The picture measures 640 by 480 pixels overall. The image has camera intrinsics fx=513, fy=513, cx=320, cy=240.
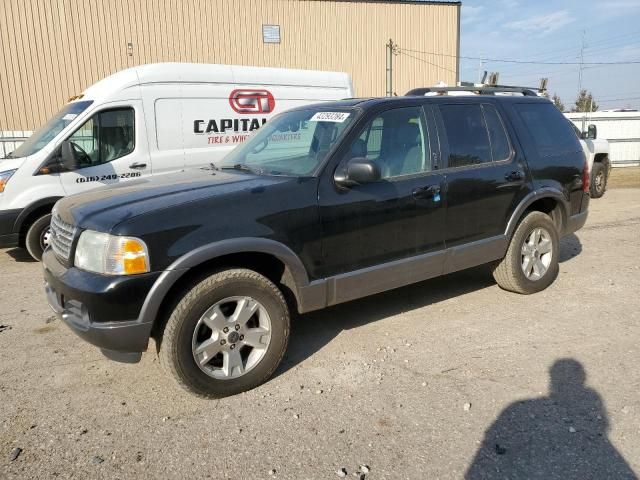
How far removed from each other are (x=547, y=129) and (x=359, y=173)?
2.69 metres

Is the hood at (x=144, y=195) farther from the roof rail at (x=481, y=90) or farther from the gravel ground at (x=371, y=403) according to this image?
the roof rail at (x=481, y=90)

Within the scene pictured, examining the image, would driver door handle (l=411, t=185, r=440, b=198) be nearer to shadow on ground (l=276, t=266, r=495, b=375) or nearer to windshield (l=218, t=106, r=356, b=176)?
windshield (l=218, t=106, r=356, b=176)

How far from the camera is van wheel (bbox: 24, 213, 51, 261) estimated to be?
6.48 metres

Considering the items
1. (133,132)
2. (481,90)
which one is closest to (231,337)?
(481,90)

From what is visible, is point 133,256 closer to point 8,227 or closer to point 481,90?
point 481,90

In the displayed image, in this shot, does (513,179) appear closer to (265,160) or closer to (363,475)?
(265,160)

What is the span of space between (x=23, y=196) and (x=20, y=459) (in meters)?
4.55

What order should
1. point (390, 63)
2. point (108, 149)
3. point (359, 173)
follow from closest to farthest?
1. point (359, 173)
2. point (108, 149)
3. point (390, 63)

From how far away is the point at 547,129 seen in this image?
5082mm

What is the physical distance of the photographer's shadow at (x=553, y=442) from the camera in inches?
98.2

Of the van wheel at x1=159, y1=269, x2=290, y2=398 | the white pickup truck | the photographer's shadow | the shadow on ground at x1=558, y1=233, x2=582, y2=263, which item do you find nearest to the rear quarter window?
the shadow on ground at x1=558, y1=233, x2=582, y2=263

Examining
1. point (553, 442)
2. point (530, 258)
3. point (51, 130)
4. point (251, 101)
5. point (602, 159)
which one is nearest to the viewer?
point (553, 442)

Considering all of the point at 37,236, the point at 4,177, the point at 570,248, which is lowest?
the point at 570,248

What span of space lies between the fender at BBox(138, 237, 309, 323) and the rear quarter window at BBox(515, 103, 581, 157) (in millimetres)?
2906
